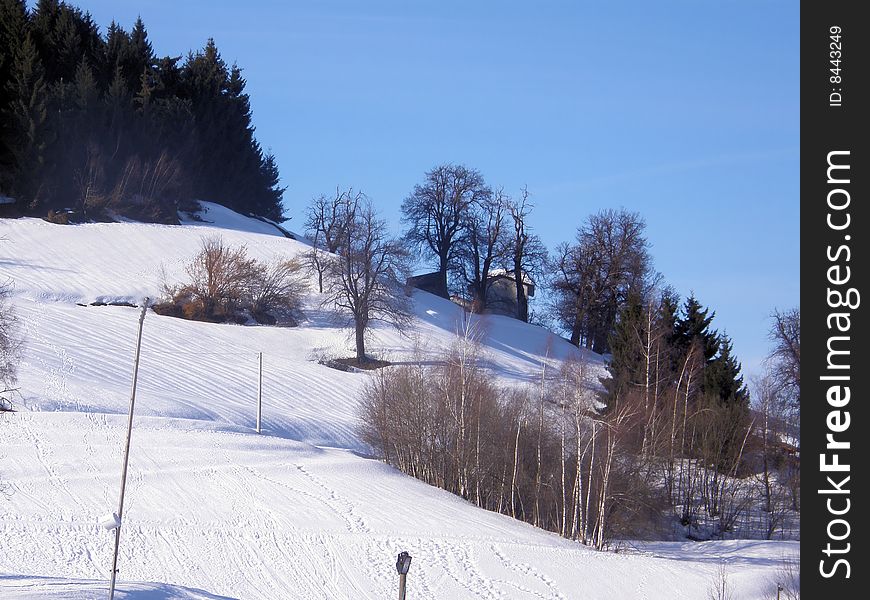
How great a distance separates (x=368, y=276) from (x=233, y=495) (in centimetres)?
2592

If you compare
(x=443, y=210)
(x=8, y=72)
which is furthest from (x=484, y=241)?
(x=8, y=72)

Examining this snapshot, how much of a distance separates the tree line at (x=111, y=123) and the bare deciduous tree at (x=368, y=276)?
1962cm

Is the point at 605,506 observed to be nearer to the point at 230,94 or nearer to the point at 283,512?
the point at 283,512

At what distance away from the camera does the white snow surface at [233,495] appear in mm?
20938

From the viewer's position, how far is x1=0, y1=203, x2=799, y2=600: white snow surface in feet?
68.7

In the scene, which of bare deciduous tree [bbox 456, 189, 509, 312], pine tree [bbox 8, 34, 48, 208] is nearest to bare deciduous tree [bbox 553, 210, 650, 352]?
bare deciduous tree [bbox 456, 189, 509, 312]

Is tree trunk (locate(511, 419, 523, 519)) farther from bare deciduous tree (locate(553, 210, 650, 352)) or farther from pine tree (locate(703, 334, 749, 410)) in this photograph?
bare deciduous tree (locate(553, 210, 650, 352))

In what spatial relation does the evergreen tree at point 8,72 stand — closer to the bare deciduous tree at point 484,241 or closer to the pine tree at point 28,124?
the pine tree at point 28,124

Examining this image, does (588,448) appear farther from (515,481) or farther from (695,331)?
(695,331)

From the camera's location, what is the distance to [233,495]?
26.8m

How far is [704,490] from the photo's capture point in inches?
1403

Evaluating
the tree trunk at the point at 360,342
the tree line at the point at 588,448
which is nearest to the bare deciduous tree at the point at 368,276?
the tree trunk at the point at 360,342

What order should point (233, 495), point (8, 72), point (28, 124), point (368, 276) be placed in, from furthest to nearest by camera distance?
point (8, 72), point (28, 124), point (368, 276), point (233, 495)

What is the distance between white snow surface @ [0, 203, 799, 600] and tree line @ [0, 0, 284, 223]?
43.3 ft
